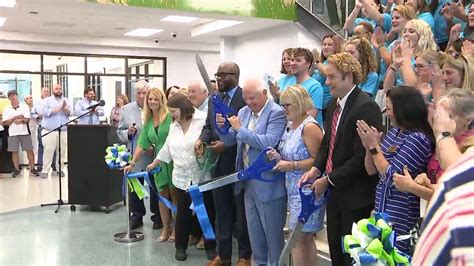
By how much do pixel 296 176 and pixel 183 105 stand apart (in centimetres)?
142

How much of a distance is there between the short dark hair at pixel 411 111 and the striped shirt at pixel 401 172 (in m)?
0.03

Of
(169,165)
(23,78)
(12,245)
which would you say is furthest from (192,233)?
(23,78)

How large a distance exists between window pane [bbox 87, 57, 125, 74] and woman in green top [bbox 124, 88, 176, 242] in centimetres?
944

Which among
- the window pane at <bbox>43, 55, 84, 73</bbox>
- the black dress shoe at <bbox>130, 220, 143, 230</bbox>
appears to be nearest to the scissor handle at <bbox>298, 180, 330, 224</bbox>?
the black dress shoe at <bbox>130, 220, 143, 230</bbox>

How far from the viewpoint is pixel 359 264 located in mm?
1720

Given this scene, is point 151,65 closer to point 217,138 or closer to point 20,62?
point 20,62

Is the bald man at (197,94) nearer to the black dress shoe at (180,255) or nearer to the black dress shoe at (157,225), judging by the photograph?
the black dress shoe at (180,255)

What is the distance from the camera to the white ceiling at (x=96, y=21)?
8.44 metres

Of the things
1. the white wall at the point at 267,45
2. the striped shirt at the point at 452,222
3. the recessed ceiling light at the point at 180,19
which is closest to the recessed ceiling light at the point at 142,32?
the recessed ceiling light at the point at 180,19

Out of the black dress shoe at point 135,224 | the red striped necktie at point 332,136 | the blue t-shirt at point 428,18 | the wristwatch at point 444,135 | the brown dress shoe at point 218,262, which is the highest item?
the blue t-shirt at point 428,18

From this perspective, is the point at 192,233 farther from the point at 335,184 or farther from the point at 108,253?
the point at 335,184

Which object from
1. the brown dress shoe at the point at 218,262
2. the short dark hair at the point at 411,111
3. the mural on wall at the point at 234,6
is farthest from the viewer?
the mural on wall at the point at 234,6

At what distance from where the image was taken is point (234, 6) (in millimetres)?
8977

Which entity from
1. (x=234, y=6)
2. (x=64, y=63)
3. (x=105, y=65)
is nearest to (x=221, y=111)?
(x=234, y=6)
